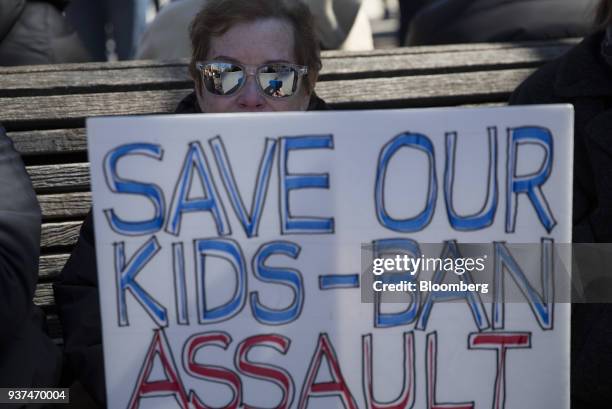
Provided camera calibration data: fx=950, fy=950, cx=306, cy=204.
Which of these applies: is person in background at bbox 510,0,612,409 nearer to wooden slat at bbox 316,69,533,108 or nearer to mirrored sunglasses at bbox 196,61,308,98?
wooden slat at bbox 316,69,533,108

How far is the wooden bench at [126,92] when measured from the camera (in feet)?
7.75

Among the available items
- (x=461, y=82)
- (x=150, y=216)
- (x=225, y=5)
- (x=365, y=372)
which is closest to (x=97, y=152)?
(x=150, y=216)

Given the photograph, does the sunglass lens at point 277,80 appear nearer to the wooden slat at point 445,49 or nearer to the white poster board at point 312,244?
the white poster board at point 312,244

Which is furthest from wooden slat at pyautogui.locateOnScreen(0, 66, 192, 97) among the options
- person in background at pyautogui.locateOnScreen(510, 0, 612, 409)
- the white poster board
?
the white poster board

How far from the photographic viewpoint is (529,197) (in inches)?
56.1

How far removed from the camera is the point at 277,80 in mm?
1976

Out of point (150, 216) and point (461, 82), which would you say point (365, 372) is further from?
point (461, 82)

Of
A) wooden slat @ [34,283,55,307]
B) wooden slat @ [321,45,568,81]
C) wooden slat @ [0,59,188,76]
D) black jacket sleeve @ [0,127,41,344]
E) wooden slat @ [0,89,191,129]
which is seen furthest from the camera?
wooden slat @ [321,45,568,81]

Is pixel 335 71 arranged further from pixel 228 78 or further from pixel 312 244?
pixel 312 244

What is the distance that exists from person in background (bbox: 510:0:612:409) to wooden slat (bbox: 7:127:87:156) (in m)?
1.13

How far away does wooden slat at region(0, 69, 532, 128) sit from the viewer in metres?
2.43

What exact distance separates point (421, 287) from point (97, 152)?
0.52 m

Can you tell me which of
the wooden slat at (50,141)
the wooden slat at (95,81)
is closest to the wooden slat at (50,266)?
the wooden slat at (50,141)

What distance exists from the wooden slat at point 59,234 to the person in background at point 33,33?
743 mm
